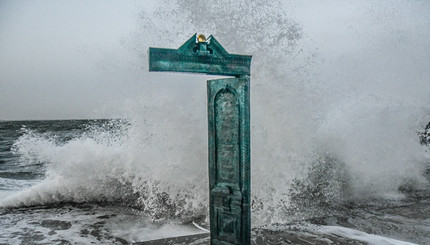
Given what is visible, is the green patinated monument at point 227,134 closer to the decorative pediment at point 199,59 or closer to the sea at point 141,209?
the decorative pediment at point 199,59

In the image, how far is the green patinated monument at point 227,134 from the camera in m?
2.81

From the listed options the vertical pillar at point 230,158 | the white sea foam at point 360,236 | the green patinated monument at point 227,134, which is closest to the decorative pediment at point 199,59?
the green patinated monument at point 227,134

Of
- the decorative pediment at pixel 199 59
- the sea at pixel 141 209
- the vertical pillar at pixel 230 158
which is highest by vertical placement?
the decorative pediment at pixel 199 59

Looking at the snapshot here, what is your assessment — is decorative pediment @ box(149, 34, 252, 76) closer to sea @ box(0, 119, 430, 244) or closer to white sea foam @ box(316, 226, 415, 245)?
sea @ box(0, 119, 430, 244)

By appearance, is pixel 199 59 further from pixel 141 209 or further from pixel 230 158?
pixel 141 209

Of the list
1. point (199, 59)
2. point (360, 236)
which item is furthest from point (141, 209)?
point (199, 59)

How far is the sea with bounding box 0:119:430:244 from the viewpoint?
14.8 feet

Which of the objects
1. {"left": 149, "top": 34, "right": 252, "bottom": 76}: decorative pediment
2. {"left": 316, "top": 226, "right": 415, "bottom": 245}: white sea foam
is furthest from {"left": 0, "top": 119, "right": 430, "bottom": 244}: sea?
{"left": 149, "top": 34, "right": 252, "bottom": 76}: decorative pediment

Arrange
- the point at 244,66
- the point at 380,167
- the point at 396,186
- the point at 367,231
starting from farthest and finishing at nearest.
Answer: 1. the point at 380,167
2. the point at 396,186
3. the point at 367,231
4. the point at 244,66

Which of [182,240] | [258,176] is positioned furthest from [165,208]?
[182,240]

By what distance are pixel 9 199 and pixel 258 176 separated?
18.8 feet

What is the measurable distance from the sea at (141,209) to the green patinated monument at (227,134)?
3.72 ft

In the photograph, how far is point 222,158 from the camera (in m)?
3.08

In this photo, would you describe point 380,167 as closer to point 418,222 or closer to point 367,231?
point 418,222
